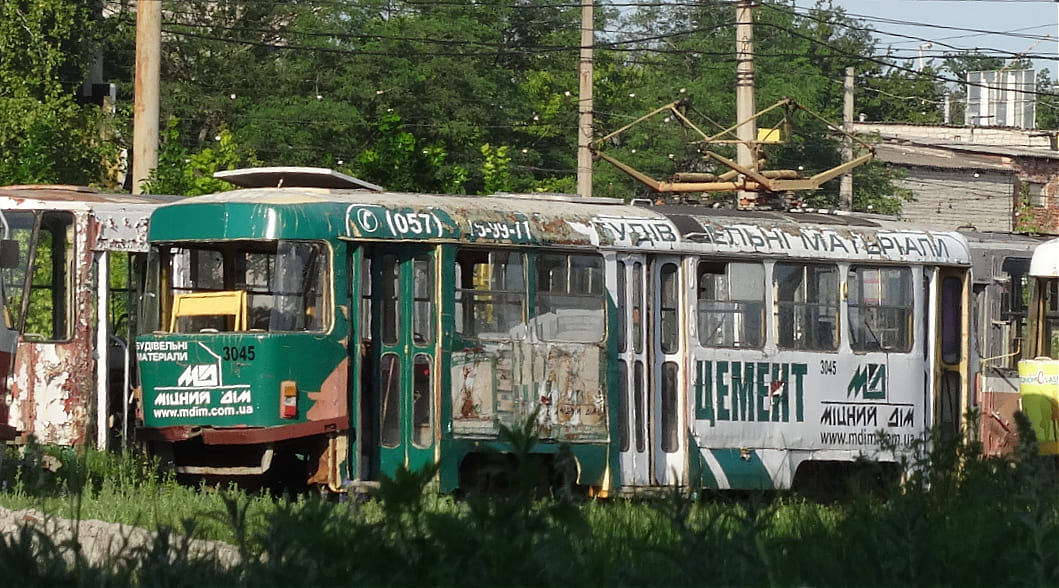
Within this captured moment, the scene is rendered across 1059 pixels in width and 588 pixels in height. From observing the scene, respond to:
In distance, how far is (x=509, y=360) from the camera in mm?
14734

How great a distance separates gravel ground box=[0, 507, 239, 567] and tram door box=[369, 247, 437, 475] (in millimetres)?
3110

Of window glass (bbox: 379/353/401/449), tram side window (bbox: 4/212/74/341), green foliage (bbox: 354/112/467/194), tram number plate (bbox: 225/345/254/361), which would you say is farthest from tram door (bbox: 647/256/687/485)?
green foliage (bbox: 354/112/467/194)

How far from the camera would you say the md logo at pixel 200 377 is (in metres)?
14.4

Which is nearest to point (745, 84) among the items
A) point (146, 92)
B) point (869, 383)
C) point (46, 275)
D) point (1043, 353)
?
point (146, 92)

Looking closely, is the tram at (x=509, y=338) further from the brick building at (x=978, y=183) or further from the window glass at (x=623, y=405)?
the brick building at (x=978, y=183)

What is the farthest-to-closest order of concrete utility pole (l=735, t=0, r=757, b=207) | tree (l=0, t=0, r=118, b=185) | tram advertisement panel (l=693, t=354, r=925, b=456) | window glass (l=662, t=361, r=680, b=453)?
1. tree (l=0, t=0, r=118, b=185)
2. concrete utility pole (l=735, t=0, r=757, b=207)
3. tram advertisement panel (l=693, t=354, r=925, b=456)
4. window glass (l=662, t=361, r=680, b=453)

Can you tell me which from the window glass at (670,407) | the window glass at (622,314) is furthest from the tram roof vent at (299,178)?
the window glass at (670,407)

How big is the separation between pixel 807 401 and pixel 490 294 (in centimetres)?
343

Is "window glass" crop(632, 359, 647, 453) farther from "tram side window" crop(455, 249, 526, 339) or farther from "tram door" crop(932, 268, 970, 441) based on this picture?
"tram door" crop(932, 268, 970, 441)

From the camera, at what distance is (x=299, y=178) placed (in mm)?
16016

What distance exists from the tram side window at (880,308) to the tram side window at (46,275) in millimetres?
7082

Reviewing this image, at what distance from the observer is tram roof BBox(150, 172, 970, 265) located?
1448 centimetres

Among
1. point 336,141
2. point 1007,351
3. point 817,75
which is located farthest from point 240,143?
point 1007,351

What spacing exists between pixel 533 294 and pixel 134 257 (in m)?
4.71
